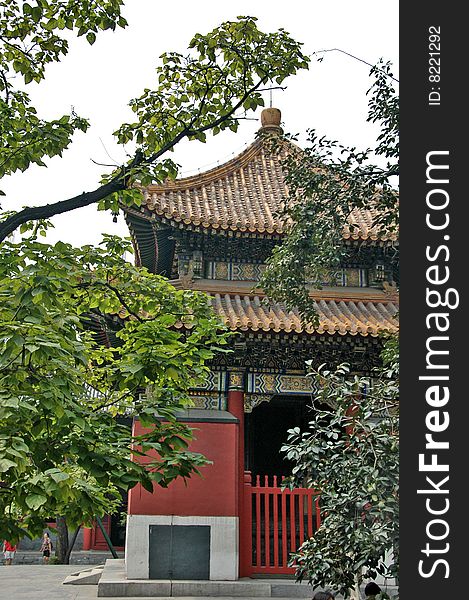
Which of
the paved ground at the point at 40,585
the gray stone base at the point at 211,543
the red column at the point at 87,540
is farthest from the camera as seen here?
the red column at the point at 87,540

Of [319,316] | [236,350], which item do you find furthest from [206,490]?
[319,316]

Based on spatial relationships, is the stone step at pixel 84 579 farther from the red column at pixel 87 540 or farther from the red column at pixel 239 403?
the red column at pixel 87 540

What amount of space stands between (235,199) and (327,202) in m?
8.29

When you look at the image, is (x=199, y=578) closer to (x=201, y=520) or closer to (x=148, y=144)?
(x=201, y=520)

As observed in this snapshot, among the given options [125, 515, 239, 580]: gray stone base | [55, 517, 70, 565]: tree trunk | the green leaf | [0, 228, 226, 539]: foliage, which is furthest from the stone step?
the green leaf

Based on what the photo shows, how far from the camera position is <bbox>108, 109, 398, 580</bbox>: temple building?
422 inches

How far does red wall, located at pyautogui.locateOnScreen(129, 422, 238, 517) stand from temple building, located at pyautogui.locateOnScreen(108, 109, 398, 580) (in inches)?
0.6

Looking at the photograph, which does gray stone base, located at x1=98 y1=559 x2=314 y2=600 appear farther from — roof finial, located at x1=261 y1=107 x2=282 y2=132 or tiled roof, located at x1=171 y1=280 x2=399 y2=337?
roof finial, located at x1=261 y1=107 x2=282 y2=132

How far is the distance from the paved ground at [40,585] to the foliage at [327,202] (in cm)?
580

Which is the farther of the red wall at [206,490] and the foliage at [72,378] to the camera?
the red wall at [206,490]

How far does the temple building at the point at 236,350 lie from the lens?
10719 millimetres

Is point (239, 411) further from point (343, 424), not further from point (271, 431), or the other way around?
point (343, 424)

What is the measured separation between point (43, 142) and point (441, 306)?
4.01 metres

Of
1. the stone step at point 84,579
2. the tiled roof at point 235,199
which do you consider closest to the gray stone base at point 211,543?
the tiled roof at point 235,199
